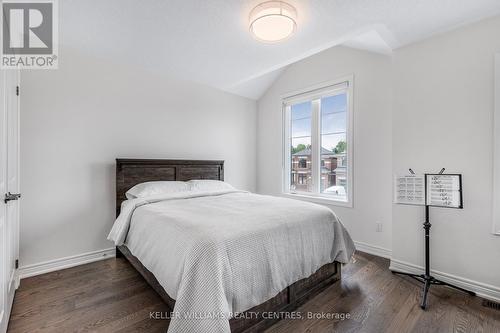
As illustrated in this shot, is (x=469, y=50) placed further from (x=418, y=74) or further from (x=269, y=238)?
(x=269, y=238)

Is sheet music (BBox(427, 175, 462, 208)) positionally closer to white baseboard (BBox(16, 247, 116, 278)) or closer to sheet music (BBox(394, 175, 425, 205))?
sheet music (BBox(394, 175, 425, 205))

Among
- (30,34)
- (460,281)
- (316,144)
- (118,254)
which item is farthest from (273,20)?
(118,254)

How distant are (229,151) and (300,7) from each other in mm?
2648

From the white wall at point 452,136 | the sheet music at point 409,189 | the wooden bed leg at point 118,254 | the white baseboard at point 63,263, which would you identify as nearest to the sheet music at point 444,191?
the sheet music at point 409,189

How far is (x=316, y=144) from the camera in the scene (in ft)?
12.3

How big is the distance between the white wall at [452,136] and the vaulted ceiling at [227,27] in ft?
0.75

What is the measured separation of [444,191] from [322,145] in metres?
1.84

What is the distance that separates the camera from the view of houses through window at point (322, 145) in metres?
3.44

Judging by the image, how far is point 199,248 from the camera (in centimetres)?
140

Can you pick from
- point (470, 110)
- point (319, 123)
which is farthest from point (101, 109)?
point (470, 110)

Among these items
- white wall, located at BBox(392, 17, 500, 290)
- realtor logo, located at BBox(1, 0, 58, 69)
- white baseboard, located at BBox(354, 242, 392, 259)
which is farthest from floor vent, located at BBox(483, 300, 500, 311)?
realtor logo, located at BBox(1, 0, 58, 69)

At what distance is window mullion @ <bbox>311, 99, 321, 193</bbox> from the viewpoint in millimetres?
3721

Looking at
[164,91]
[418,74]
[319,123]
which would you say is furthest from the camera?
[319,123]

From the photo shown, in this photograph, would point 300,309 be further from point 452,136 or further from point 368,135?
point 368,135
